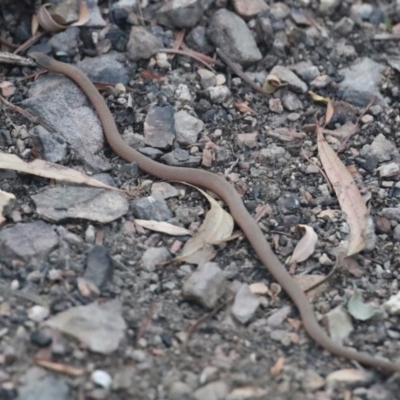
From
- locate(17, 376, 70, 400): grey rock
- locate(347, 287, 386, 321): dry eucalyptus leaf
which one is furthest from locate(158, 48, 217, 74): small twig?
locate(17, 376, 70, 400): grey rock

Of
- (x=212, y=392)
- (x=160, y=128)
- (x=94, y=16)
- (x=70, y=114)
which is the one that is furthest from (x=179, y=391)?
(x=94, y=16)

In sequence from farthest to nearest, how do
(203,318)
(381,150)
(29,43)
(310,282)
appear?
(29,43) → (381,150) → (310,282) → (203,318)

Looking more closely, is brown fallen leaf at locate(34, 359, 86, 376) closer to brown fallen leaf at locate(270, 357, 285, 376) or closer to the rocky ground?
the rocky ground

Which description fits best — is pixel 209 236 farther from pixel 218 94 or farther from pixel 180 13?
pixel 180 13

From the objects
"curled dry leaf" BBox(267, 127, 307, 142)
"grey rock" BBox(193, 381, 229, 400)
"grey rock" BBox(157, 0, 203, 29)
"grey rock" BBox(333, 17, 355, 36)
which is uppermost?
"grey rock" BBox(157, 0, 203, 29)

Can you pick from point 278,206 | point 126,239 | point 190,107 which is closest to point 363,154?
point 278,206

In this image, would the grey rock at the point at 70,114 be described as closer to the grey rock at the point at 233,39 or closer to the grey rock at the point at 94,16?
the grey rock at the point at 94,16
